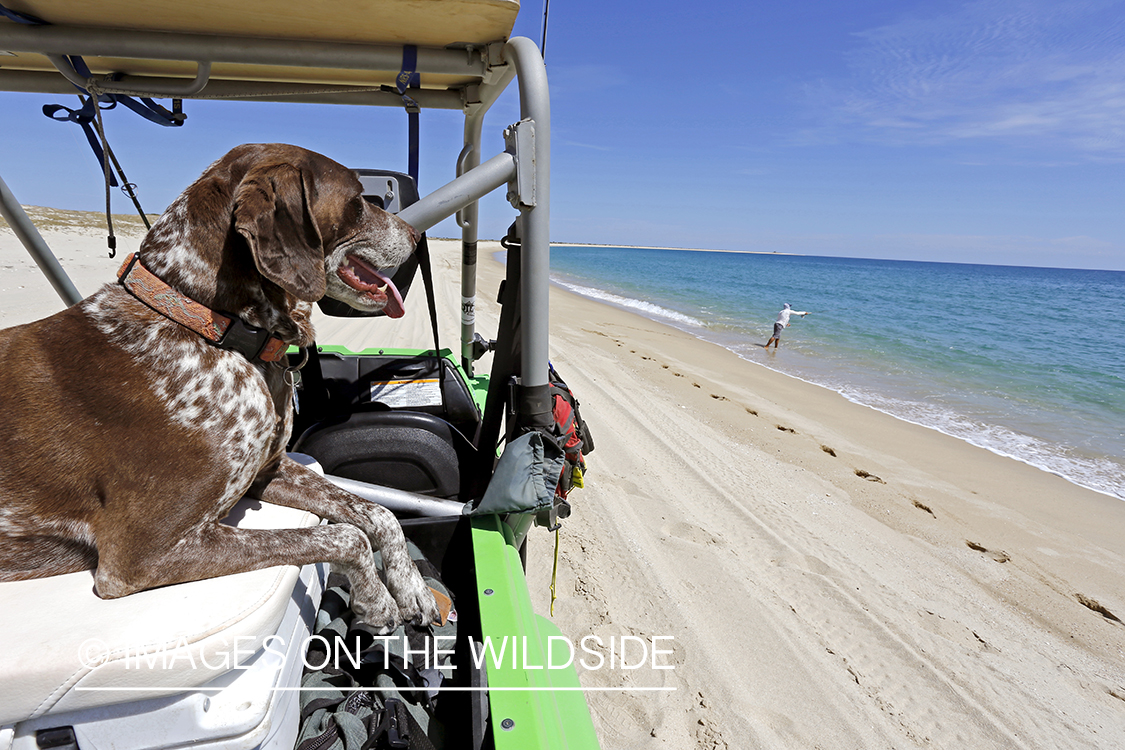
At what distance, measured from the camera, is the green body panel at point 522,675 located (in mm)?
1369

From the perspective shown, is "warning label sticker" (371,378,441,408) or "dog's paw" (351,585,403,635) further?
"warning label sticker" (371,378,441,408)

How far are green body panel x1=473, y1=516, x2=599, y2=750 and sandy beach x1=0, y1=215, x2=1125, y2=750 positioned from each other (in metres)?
1.14

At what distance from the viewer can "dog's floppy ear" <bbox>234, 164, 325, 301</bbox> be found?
1.70m

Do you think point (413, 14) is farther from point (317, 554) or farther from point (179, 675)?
point (179, 675)

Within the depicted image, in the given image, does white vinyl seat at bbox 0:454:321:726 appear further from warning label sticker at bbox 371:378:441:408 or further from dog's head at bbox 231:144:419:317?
warning label sticker at bbox 371:378:441:408

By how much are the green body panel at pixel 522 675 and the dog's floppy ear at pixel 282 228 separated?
110cm

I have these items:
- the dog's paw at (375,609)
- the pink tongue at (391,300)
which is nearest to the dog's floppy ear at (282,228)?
the pink tongue at (391,300)

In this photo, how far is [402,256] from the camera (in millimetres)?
2176

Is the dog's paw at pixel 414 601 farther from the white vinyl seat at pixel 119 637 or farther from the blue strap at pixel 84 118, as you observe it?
the blue strap at pixel 84 118

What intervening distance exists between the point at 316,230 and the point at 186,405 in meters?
0.66

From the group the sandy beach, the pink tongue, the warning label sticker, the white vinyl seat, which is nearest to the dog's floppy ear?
the pink tongue

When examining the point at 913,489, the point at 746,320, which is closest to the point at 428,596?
the point at 913,489

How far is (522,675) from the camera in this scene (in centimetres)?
153

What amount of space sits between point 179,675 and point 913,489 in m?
6.43
